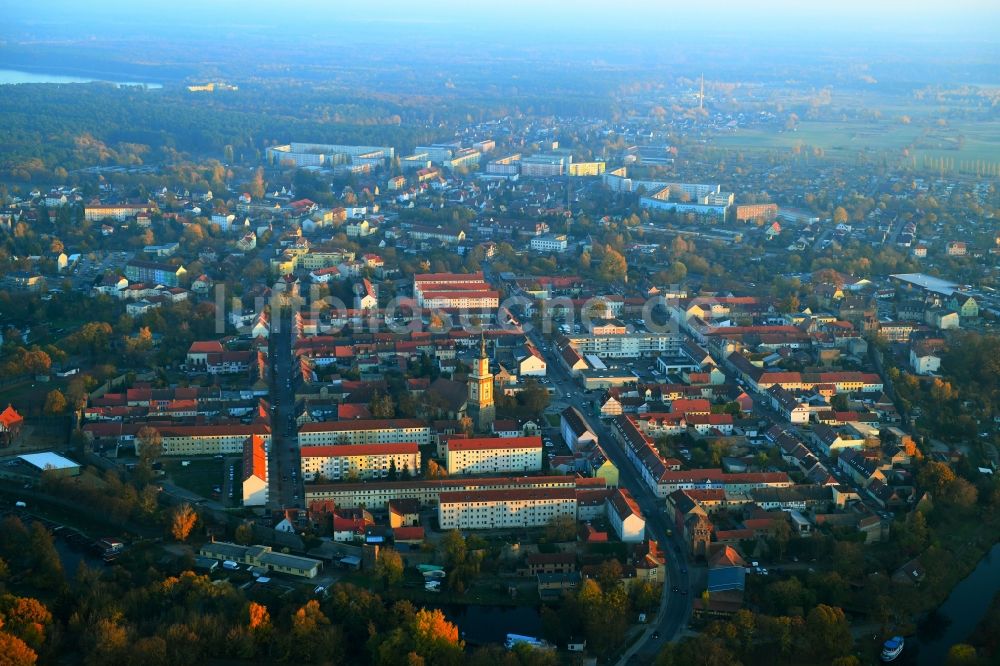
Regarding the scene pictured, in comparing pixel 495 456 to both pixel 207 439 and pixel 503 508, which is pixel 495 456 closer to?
pixel 503 508

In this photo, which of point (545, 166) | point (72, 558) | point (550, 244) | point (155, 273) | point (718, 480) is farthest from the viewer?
point (545, 166)

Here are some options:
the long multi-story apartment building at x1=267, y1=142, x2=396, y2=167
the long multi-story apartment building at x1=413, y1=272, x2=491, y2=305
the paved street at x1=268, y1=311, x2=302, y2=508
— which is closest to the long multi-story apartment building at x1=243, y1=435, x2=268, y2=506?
the paved street at x1=268, y1=311, x2=302, y2=508

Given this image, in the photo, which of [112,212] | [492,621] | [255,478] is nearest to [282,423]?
[255,478]

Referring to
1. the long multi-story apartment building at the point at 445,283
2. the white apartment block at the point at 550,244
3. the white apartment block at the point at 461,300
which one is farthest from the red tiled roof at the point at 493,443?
the white apartment block at the point at 550,244

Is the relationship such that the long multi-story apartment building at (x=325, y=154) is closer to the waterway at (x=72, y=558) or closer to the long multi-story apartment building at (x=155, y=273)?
the long multi-story apartment building at (x=155, y=273)

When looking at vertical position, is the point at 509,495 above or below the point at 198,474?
above

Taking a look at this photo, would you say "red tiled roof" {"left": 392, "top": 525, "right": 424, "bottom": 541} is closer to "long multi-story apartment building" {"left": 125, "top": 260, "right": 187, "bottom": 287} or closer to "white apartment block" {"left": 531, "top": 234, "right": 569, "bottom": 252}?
"long multi-story apartment building" {"left": 125, "top": 260, "right": 187, "bottom": 287}

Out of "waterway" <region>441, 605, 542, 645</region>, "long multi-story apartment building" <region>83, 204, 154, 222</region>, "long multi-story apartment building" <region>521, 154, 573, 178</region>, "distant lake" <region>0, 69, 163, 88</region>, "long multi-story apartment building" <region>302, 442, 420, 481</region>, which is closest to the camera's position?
"waterway" <region>441, 605, 542, 645</region>
